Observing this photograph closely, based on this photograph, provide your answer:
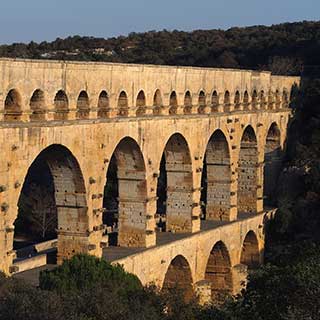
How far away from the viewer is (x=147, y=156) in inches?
1335

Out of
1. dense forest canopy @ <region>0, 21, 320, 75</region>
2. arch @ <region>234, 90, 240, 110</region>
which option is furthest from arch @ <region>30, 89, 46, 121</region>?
dense forest canopy @ <region>0, 21, 320, 75</region>

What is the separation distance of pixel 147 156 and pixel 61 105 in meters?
6.06

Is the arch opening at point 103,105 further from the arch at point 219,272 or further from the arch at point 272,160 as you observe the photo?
the arch at point 272,160

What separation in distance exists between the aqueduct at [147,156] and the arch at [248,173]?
49 millimetres

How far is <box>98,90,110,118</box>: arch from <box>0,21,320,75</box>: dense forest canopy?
36853 mm

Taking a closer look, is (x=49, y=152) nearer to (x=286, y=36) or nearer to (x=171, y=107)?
(x=171, y=107)

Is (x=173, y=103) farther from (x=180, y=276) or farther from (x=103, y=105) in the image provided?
(x=180, y=276)

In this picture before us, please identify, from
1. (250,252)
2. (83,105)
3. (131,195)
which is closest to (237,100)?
(250,252)

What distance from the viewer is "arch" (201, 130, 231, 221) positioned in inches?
1657

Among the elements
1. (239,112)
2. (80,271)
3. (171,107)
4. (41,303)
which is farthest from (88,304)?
(239,112)

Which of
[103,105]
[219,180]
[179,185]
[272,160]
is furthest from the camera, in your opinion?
[272,160]

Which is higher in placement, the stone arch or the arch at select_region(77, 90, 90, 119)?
the arch at select_region(77, 90, 90, 119)

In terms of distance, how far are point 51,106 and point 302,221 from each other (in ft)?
69.3

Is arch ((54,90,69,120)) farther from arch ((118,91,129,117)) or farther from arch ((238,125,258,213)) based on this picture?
arch ((238,125,258,213))
